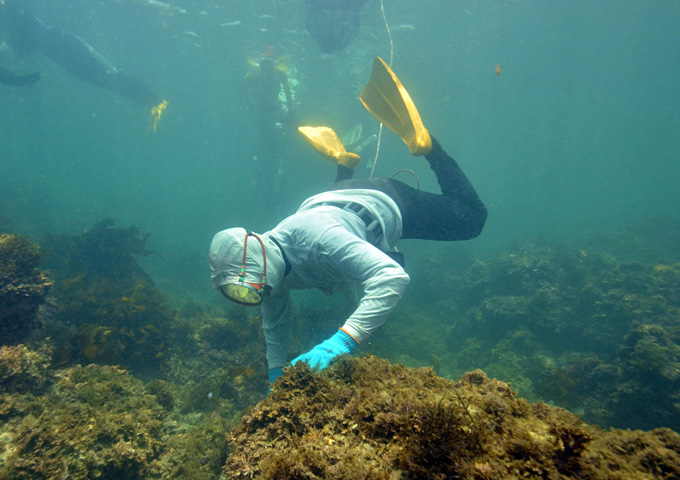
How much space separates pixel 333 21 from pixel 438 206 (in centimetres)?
1682

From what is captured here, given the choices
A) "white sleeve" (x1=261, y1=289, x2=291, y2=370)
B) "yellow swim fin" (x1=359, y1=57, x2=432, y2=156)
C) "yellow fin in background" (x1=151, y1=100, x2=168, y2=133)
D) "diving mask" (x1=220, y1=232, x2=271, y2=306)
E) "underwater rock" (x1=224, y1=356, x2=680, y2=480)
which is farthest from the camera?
"yellow fin in background" (x1=151, y1=100, x2=168, y2=133)

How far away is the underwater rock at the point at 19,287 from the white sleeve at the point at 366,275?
5.78 metres

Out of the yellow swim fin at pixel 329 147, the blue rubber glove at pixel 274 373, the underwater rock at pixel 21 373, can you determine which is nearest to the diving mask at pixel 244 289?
the blue rubber glove at pixel 274 373

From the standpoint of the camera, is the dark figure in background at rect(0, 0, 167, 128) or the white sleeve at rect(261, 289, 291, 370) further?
the dark figure in background at rect(0, 0, 167, 128)

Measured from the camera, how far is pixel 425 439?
1.22 m

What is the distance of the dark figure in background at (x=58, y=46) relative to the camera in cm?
1661

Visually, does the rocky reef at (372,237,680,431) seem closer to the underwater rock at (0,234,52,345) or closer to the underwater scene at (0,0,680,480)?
the underwater scene at (0,0,680,480)

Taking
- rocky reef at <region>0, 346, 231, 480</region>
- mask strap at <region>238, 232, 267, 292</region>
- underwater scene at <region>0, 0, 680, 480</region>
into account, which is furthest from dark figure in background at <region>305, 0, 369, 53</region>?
rocky reef at <region>0, 346, 231, 480</region>

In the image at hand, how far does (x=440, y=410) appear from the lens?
1.28 metres

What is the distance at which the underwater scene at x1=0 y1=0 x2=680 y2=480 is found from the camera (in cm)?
148

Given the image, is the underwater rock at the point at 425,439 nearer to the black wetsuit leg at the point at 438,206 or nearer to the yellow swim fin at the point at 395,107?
the black wetsuit leg at the point at 438,206

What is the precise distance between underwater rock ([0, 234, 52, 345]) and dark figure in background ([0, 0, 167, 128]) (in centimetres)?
1543

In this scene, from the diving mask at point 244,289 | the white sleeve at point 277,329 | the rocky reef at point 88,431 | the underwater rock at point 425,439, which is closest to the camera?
the underwater rock at point 425,439

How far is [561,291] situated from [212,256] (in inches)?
544
